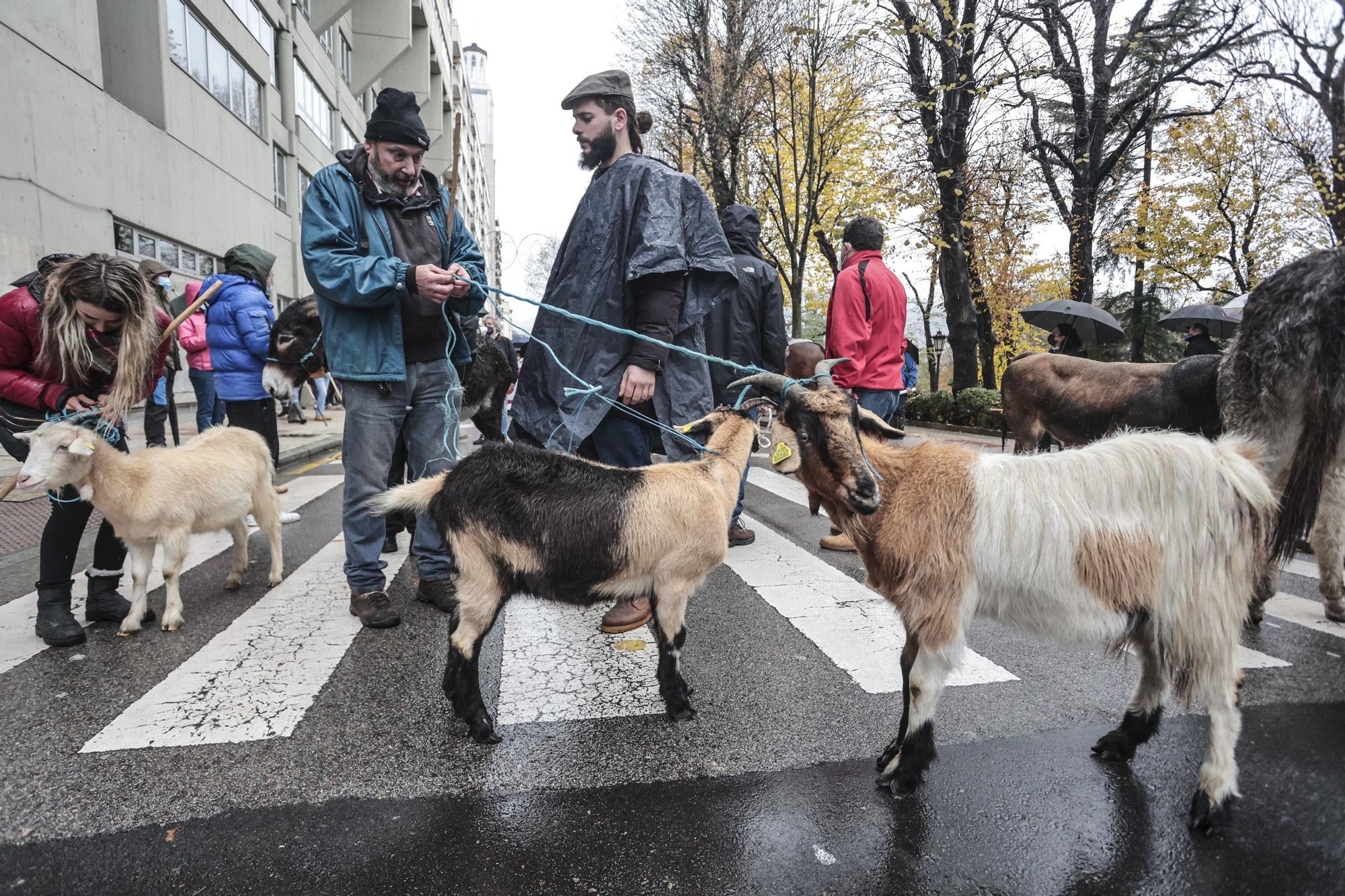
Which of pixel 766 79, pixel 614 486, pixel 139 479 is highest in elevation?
pixel 766 79

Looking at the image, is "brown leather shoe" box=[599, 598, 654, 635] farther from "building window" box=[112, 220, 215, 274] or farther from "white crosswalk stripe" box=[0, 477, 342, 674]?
"building window" box=[112, 220, 215, 274]

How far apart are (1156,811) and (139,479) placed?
5.01 metres

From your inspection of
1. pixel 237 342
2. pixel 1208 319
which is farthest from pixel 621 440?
pixel 1208 319

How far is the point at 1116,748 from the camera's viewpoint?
2732 millimetres

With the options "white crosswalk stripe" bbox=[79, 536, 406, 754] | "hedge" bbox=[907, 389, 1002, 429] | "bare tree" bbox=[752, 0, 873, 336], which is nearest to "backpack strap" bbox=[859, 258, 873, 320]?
"white crosswalk stripe" bbox=[79, 536, 406, 754]

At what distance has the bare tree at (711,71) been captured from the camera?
1823 cm

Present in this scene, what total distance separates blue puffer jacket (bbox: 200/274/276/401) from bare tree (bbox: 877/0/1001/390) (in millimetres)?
14690

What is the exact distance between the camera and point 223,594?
4.71m

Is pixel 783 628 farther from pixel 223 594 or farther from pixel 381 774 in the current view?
pixel 223 594

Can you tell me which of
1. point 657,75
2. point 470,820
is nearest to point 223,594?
point 470,820

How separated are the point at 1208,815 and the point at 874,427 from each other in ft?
5.42

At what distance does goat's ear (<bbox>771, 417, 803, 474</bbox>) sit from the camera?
2.79 metres

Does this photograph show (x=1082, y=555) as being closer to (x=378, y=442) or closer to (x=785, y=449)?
(x=785, y=449)

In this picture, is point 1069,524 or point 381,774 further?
point 381,774
